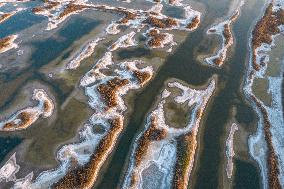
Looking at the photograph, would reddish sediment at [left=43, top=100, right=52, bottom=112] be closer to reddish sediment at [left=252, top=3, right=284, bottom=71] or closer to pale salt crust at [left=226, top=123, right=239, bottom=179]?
pale salt crust at [left=226, top=123, right=239, bottom=179]

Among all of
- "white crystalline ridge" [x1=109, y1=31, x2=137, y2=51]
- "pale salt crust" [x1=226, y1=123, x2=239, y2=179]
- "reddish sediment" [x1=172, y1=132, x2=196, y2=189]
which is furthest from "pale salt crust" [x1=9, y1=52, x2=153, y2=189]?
"pale salt crust" [x1=226, y1=123, x2=239, y2=179]

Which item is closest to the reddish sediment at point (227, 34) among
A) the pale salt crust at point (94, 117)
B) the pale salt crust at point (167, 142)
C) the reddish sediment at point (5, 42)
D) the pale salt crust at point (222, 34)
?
the pale salt crust at point (222, 34)

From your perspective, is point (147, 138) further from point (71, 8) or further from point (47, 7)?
point (47, 7)

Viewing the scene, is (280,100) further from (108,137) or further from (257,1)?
(257,1)

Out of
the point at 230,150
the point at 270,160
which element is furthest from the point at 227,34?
the point at 270,160

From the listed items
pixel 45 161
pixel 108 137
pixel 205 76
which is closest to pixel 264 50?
pixel 205 76

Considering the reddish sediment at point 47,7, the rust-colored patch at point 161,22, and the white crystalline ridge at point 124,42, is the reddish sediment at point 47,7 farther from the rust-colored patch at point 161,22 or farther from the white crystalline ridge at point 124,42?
the rust-colored patch at point 161,22
